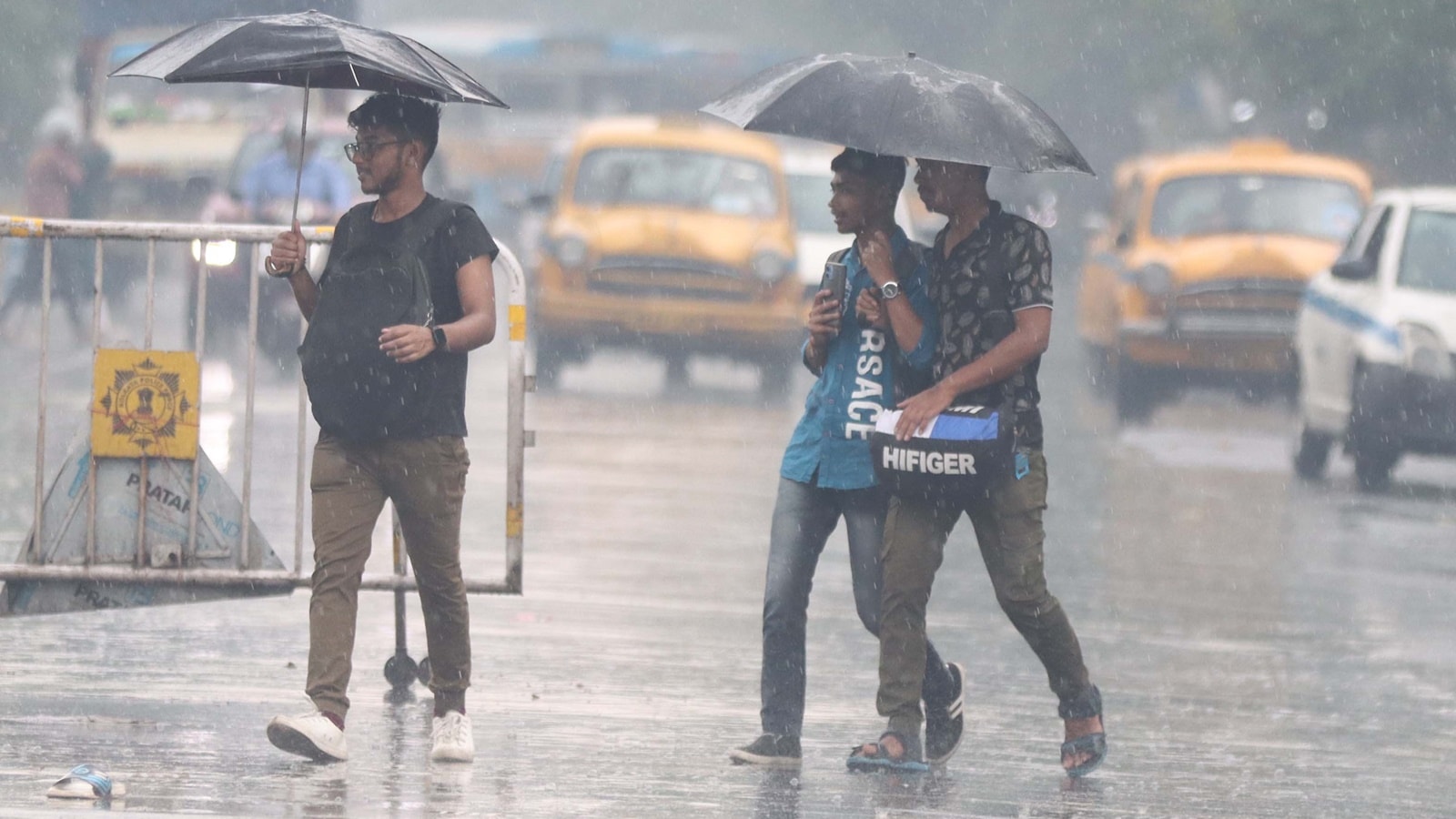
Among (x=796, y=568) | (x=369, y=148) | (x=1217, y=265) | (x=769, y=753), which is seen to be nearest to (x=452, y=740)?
(x=769, y=753)

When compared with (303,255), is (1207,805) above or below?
below

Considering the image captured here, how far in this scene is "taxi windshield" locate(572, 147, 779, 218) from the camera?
794 inches

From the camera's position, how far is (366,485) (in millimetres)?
6398

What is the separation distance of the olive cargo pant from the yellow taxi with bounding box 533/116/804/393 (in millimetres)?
12933

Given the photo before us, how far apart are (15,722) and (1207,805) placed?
120 inches

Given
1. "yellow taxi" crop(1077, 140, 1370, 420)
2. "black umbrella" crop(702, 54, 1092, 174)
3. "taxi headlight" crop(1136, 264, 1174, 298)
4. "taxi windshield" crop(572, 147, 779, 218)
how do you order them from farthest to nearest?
1. "taxi windshield" crop(572, 147, 779, 218)
2. "taxi headlight" crop(1136, 264, 1174, 298)
3. "yellow taxi" crop(1077, 140, 1370, 420)
4. "black umbrella" crop(702, 54, 1092, 174)

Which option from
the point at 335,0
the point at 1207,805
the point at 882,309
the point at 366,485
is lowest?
the point at 1207,805

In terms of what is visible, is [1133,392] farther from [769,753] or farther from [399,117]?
[399,117]

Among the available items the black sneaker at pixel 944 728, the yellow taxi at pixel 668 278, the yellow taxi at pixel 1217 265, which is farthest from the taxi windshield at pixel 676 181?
the black sneaker at pixel 944 728

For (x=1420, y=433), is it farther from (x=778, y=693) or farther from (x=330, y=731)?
(x=330, y=731)

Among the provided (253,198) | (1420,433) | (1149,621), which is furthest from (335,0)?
(1149,621)

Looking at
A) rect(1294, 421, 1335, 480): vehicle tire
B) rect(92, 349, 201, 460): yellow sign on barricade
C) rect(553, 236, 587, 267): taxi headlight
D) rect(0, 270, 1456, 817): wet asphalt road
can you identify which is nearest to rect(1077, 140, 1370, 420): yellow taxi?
rect(1294, 421, 1335, 480): vehicle tire

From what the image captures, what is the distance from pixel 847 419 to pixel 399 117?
1351mm

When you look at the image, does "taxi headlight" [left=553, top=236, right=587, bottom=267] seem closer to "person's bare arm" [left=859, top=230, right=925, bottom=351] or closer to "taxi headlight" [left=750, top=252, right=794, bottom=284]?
"taxi headlight" [left=750, top=252, right=794, bottom=284]
